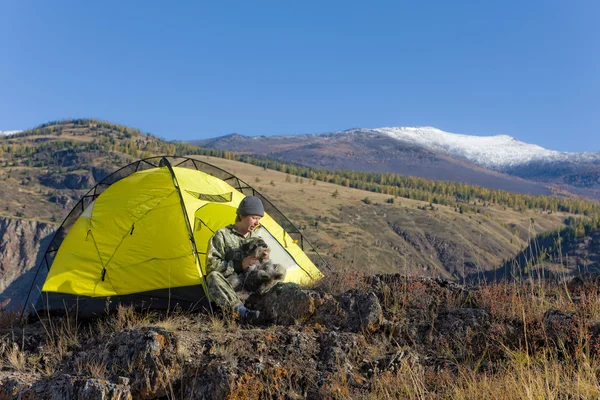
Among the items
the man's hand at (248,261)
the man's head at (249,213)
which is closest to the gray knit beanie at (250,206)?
the man's head at (249,213)

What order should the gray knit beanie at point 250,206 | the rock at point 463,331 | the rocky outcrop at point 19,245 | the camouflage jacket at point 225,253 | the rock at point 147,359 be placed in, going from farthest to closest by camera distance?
the rocky outcrop at point 19,245 < the gray knit beanie at point 250,206 < the camouflage jacket at point 225,253 < the rock at point 463,331 < the rock at point 147,359

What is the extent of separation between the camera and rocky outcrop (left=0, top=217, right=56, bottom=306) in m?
155

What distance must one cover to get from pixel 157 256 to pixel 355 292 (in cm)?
385

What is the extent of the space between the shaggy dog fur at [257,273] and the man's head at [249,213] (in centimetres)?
46

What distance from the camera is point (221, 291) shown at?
799cm

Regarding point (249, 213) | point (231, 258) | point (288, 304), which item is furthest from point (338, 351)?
point (249, 213)

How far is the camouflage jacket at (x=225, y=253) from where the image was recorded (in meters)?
8.38

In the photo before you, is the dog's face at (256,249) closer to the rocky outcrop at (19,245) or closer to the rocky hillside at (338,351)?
the rocky hillside at (338,351)

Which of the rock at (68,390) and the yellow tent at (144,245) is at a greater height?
the yellow tent at (144,245)

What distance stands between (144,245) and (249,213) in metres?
2.24

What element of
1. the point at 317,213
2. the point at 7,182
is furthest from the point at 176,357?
the point at 7,182

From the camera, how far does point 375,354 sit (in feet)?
20.9

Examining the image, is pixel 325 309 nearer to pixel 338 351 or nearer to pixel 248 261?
pixel 338 351

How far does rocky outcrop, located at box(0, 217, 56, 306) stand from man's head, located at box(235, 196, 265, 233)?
165 metres
